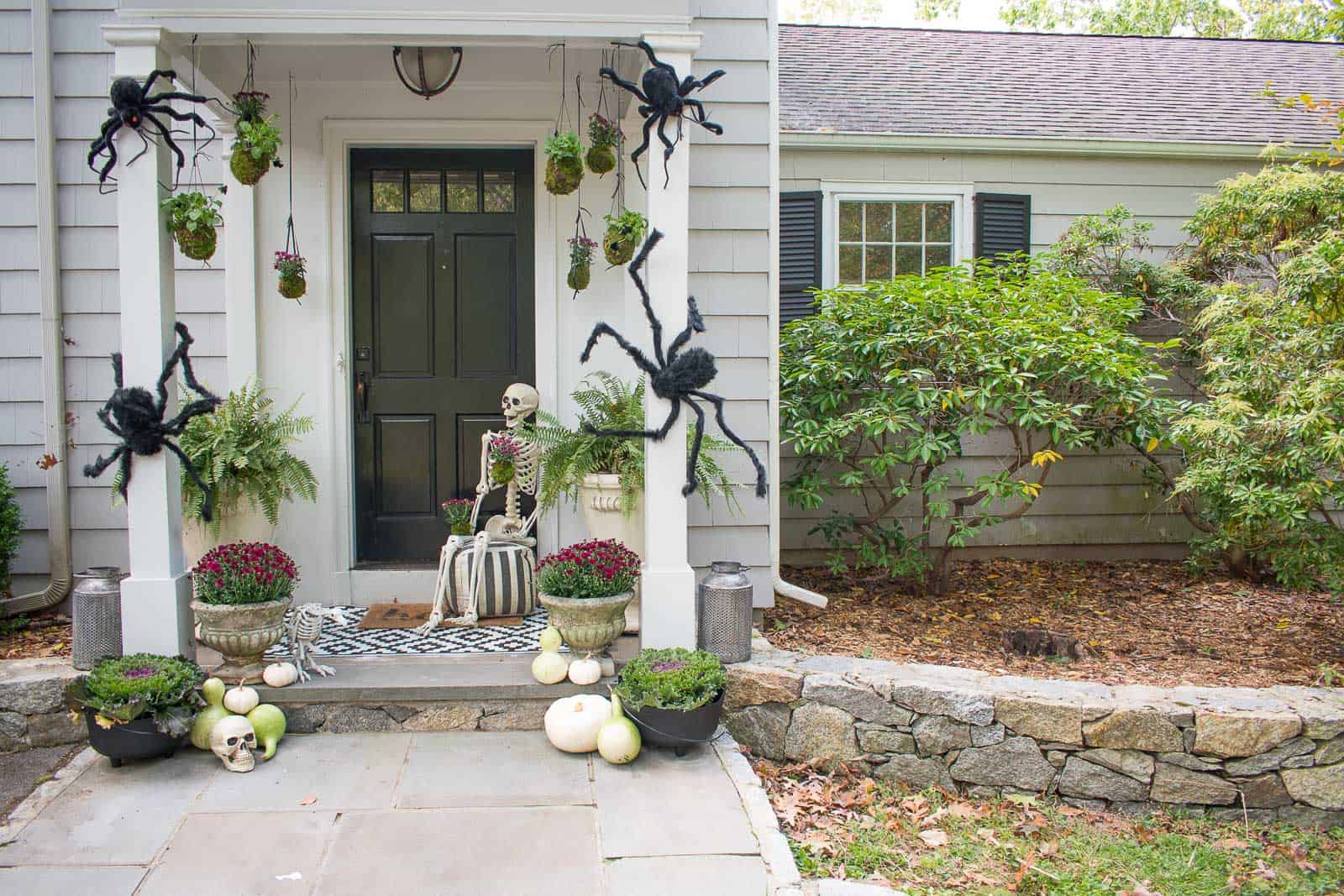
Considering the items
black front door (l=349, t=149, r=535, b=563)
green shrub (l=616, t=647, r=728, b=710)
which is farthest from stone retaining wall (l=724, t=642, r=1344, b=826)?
black front door (l=349, t=149, r=535, b=563)

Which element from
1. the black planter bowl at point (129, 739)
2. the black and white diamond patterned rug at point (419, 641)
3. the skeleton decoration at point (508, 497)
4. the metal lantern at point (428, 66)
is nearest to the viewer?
the black planter bowl at point (129, 739)

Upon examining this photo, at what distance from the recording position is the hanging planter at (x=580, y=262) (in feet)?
13.3

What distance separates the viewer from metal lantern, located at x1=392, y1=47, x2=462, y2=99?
3.68 meters

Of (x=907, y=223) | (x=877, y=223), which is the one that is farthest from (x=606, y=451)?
(x=907, y=223)

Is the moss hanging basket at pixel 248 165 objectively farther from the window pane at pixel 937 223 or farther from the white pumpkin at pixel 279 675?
the window pane at pixel 937 223

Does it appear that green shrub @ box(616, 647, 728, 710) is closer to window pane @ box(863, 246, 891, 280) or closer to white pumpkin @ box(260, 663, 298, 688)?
white pumpkin @ box(260, 663, 298, 688)

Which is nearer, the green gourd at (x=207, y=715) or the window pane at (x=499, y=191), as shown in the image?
the green gourd at (x=207, y=715)

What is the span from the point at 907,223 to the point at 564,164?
2.74 m

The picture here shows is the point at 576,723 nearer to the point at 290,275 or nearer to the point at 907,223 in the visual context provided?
the point at 290,275

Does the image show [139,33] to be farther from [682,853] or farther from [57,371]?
[682,853]

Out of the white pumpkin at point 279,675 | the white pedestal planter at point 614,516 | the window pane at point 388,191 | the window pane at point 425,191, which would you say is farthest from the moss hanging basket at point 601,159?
the white pumpkin at point 279,675

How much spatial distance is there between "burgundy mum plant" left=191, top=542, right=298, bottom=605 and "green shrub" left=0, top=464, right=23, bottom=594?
1.13 metres

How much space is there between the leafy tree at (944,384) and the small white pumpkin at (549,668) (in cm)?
168

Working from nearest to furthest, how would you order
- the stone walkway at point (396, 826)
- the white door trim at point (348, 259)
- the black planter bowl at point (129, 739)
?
the stone walkway at point (396, 826) < the black planter bowl at point (129, 739) < the white door trim at point (348, 259)
